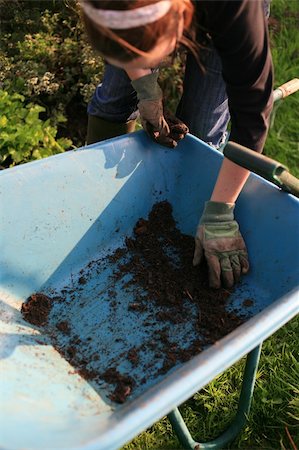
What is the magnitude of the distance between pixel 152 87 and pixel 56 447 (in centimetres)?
106

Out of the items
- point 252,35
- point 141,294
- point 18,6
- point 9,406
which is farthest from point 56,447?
point 18,6

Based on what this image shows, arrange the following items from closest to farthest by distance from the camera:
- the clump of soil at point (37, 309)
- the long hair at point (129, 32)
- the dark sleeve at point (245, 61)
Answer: the long hair at point (129, 32), the dark sleeve at point (245, 61), the clump of soil at point (37, 309)

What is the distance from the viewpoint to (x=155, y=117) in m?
1.59

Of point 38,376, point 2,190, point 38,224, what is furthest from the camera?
point 38,224

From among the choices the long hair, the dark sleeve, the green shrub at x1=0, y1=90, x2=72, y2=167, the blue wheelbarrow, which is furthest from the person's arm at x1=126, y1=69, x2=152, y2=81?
the green shrub at x1=0, y1=90, x2=72, y2=167

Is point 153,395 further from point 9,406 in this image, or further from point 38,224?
point 38,224

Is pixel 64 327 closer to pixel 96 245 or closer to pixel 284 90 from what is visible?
pixel 96 245

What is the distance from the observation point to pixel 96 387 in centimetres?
132

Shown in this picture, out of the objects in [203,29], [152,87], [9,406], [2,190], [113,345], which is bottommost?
[113,345]

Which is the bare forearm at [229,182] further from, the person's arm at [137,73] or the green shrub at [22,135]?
the green shrub at [22,135]

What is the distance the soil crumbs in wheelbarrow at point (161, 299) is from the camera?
4.57 feet

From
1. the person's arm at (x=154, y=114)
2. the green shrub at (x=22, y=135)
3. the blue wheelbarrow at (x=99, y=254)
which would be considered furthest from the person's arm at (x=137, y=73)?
the green shrub at (x=22, y=135)

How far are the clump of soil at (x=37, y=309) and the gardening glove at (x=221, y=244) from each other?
0.46 meters

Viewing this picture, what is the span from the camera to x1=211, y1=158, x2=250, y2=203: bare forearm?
1.39 m
